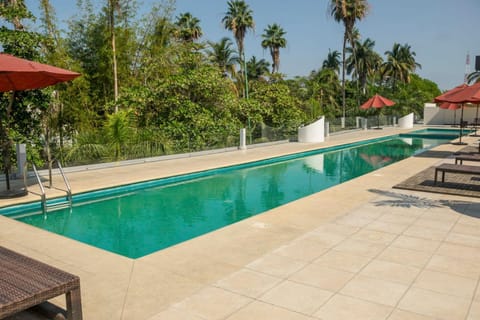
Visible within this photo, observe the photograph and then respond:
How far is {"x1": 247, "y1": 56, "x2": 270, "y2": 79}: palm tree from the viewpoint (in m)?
41.8

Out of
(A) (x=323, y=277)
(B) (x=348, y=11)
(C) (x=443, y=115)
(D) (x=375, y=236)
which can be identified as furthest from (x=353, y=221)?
(C) (x=443, y=115)

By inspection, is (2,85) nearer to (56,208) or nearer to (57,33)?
(56,208)

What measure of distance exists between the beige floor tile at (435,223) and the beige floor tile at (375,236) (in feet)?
2.61

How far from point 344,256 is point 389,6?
49.2 ft

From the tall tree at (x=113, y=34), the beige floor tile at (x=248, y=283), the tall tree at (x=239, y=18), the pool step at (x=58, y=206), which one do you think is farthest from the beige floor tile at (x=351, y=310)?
the tall tree at (x=239, y=18)

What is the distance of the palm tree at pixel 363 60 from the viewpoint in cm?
4625

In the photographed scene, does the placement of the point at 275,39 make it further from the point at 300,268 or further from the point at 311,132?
the point at 300,268

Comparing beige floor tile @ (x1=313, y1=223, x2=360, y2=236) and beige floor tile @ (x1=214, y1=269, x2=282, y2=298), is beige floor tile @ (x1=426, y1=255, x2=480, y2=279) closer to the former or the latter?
beige floor tile @ (x1=313, y1=223, x2=360, y2=236)

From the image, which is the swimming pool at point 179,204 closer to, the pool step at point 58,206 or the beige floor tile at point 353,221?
the pool step at point 58,206

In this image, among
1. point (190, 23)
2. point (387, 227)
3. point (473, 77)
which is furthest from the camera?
point (473, 77)

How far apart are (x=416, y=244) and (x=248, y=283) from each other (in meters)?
2.48

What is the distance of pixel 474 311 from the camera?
3549 mm

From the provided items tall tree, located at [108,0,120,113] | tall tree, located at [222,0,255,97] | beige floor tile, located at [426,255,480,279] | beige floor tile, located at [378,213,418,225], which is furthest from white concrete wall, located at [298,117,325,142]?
tall tree, located at [222,0,255,97]

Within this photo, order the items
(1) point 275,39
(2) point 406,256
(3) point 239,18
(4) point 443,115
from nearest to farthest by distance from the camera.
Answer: (2) point 406,256, (4) point 443,115, (3) point 239,18, (1) point 275,39
